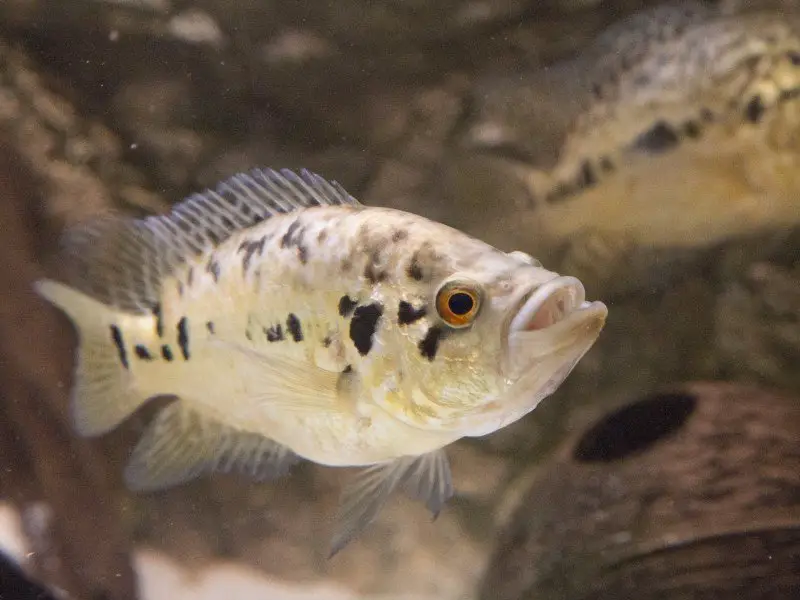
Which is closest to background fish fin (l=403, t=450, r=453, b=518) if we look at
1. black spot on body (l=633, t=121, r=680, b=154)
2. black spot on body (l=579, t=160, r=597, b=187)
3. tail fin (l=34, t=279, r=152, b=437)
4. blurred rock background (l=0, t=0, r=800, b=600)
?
tail fin (l=34, t=279, r=152, b=437)

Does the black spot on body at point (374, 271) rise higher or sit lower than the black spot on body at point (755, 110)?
lower

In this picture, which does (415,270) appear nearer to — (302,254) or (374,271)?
(374,271)

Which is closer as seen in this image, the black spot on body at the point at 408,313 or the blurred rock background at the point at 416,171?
the black spot on body at the point at 408,313

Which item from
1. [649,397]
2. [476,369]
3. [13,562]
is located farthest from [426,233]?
[13,562]

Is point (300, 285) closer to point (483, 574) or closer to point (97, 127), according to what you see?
point (483, 574)

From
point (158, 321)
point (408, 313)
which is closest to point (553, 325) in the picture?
point (408, 313)

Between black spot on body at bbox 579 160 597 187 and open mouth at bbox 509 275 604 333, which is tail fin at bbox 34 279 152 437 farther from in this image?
black spot on body at bbox 579 160 597 187

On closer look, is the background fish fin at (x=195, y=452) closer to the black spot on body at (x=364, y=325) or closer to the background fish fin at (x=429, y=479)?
the background fish fin at (x=429, y=479)

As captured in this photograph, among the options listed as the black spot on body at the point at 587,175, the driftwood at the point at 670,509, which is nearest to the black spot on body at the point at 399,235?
the driftwood at the point at 670,509
